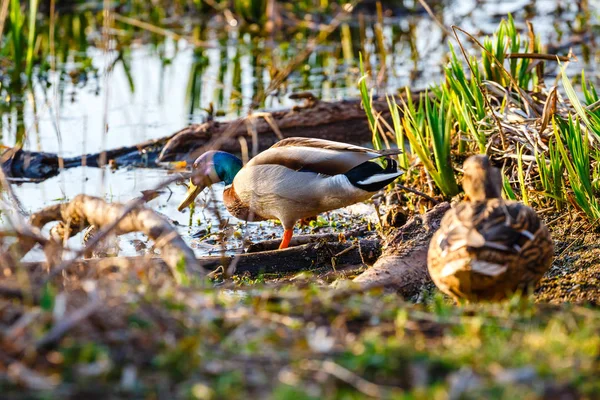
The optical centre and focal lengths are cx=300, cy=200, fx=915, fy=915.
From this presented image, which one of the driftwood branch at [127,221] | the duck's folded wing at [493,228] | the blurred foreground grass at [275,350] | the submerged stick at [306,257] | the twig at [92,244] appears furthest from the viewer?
the submerged stick at [306,257]

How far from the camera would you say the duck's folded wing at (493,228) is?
359 centimetres

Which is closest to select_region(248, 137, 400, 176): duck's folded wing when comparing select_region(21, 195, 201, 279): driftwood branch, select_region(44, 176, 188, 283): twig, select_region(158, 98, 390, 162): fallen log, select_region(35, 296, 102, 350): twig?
select_region(21, 195, 201, 279): driftwood branch

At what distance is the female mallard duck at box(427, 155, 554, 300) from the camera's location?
11.8 feet

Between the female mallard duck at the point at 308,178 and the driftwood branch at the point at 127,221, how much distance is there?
64.8 inches

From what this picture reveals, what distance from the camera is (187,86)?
10625 mm

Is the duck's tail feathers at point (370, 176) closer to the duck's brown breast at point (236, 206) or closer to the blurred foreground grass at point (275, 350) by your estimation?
the duck's brown breast at point (236, 206)

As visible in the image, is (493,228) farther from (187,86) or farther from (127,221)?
(187,86)

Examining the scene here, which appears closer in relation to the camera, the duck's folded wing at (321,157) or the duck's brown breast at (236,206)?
the duck's folded wing at (321,157)

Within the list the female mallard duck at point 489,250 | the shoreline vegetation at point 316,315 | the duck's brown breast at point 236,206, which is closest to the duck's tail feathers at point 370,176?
the shoreline vegetation at point 316,315

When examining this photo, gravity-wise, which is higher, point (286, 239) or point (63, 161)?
point (63, 161)

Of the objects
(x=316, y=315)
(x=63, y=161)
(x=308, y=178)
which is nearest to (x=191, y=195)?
(x=308, y=178)

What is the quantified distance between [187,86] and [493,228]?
7.46 m

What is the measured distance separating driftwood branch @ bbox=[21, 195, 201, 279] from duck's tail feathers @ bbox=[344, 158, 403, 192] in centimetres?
183

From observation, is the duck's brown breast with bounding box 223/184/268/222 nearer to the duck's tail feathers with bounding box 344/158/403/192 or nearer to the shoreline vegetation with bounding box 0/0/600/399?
the shoreline vegetation with bounding box 0/0/600/399
